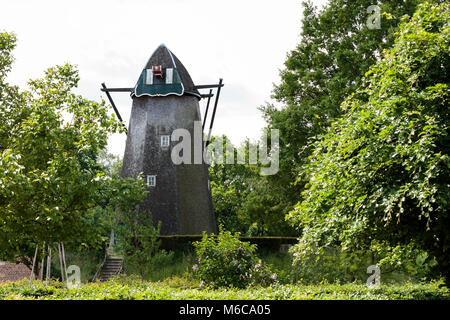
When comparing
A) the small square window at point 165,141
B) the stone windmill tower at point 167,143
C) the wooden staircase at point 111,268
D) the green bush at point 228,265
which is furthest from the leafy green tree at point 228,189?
the green bush at point 228,265

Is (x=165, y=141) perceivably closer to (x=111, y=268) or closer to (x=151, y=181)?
(x=151, y=181)

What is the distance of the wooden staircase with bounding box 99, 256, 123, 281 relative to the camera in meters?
23.7

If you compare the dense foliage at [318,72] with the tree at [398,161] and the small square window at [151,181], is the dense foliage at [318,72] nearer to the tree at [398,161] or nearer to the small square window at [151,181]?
the small square window at [151,181]

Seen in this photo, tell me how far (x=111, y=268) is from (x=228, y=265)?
1423 cm

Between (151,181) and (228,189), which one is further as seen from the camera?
(228,189)

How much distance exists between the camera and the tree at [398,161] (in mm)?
7793

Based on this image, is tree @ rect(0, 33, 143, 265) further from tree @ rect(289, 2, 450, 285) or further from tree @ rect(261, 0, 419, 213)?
tree @ rect(261, 0, 419, 213)

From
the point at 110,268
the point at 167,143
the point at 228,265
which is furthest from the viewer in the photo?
the point at 167,143

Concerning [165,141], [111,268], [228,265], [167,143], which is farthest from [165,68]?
[228,265]

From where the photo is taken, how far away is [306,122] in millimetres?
23312

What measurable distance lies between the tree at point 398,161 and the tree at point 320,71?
11.3 m

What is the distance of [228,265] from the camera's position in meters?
12.4
